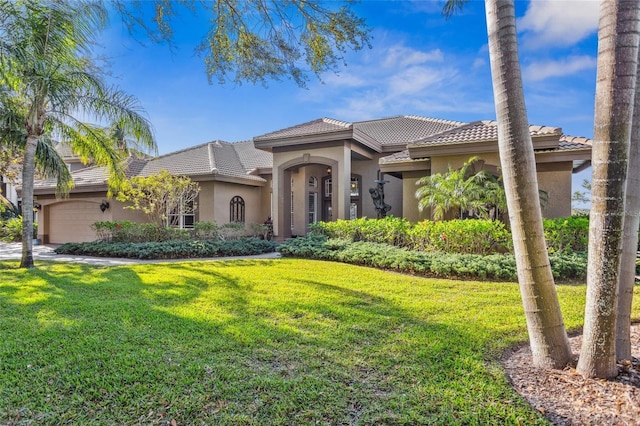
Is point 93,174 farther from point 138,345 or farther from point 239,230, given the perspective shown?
point 138,345

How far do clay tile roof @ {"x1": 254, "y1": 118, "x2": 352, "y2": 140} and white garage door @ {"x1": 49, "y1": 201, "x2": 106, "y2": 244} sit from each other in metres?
10.8

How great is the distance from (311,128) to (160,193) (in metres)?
7.41

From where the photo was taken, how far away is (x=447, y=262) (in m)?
8.66

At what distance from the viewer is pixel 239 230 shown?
16812 millimetres

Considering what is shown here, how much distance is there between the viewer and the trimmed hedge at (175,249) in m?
12.9

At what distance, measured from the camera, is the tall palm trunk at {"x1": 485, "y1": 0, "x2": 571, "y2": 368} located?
3369 mm

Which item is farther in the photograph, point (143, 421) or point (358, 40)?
point (358, 40)

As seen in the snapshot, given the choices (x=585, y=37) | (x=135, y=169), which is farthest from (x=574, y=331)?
(x=135, y=169)

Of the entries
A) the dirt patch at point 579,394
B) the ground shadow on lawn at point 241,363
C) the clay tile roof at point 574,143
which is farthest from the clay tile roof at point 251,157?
the dirt patch at point 579,394

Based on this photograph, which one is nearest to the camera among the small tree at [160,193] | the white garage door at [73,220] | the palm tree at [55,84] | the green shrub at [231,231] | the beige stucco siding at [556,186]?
the palm tree at [55,84]

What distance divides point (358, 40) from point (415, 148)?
22.8ft

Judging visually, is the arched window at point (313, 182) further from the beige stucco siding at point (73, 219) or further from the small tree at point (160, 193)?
the beige stucco siding at point (73, 219)

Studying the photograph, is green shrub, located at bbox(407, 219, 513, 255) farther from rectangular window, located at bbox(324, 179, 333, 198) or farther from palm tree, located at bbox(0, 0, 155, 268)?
rectangular window, located at bbox(324, 179, 333, 198)

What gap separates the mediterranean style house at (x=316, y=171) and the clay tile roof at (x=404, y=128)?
0.20ft
